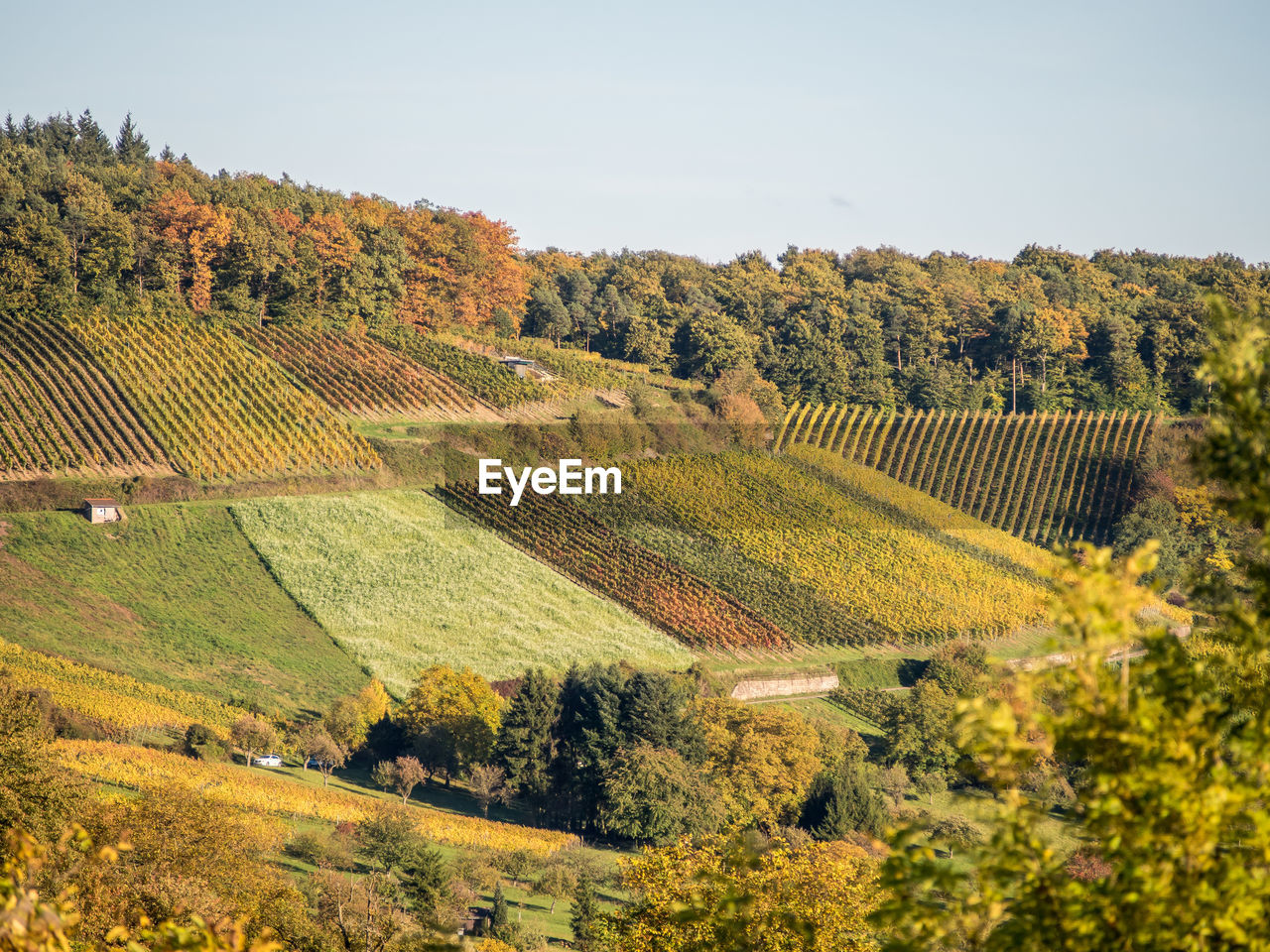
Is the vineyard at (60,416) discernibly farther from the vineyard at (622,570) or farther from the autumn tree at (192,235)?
the vineyard at (622,570)

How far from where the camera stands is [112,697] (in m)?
42.6

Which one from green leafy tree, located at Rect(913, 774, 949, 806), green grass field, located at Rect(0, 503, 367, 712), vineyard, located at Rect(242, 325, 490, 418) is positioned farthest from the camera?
vineyard, located at Rect(242, 325, 490, 418)

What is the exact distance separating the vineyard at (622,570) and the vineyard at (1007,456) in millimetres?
21541

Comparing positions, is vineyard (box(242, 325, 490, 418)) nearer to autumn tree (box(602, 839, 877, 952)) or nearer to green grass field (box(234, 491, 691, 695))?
green grass field (box(234, 491, 691, 695))

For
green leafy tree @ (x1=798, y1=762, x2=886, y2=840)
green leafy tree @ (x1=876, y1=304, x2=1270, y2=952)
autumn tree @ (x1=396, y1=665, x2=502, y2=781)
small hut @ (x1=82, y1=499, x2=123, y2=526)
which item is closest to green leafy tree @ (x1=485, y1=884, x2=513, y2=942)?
autumn tree @ (x1=396, y1=665, x2=502, y2=781)

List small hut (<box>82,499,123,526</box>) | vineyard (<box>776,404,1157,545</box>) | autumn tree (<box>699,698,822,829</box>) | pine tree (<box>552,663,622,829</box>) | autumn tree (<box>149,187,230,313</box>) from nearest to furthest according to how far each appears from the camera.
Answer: pine tree (<box>552,663,622,829</box>), autumn tree (<box>699,698,822,829</box>), small hut (<box>82,499,123,526</box>), vineyard (<box>776,404,1157,545</box>), autumn tree (<box>149,187,230,313</box>)

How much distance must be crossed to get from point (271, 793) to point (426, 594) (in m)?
20.0

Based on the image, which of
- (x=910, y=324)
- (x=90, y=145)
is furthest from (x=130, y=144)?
(x=910, y=324)

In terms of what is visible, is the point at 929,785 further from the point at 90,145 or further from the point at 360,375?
the point at 90,145

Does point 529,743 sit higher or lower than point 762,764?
higher

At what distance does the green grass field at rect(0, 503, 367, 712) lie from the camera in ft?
154

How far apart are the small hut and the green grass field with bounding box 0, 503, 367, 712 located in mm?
420

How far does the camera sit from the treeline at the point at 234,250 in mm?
76062

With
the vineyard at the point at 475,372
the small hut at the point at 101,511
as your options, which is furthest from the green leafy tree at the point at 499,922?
the vineyard at the point at 475,372
